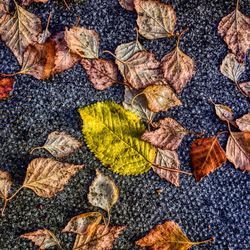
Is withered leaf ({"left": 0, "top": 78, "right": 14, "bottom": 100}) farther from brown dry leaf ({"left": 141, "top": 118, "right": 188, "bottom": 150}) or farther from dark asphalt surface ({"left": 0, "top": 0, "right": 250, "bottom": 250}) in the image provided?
brown dry leaf ({"left": 141, "top": 118, "right": 188, "bottom": 150})

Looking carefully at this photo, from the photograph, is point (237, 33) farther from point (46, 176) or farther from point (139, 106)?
point (46, 176)

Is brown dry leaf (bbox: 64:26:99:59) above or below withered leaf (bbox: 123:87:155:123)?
above

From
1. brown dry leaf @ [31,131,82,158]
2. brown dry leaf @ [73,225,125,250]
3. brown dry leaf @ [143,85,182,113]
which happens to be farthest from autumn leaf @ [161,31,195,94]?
brown dry leaf @ [73,225,125,250]

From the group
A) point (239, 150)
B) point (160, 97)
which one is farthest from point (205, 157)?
point (160, 97)

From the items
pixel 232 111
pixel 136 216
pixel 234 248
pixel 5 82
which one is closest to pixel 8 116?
pixel 5 82

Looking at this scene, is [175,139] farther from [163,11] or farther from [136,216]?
[163,11]
